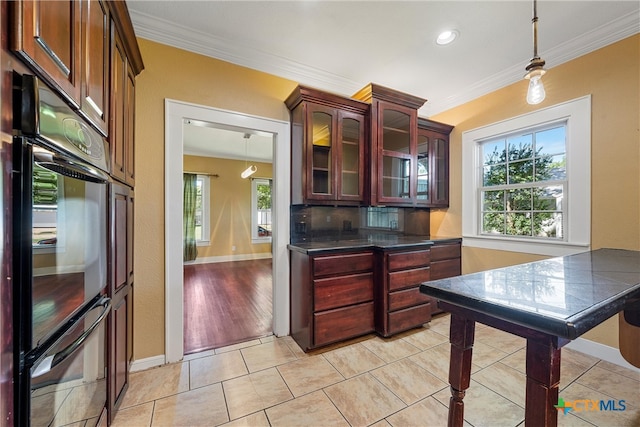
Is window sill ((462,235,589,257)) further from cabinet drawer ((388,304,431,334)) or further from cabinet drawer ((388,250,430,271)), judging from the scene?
cabinet drawer ((388,304,431,334))

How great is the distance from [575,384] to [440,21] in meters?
2.87

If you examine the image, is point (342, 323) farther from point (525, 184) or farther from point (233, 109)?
point (525, 184)

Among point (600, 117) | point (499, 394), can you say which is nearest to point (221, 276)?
point (499, 394)

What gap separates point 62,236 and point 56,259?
3.4 inches

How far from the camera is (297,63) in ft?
8.28

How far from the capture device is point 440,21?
200 cm

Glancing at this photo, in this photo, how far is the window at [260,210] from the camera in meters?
6.68

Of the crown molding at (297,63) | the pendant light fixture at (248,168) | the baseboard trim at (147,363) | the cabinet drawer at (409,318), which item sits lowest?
the baseboard trim at (147,363)

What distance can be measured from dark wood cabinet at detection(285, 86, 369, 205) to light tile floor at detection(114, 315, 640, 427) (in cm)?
140

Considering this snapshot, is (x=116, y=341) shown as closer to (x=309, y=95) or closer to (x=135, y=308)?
(x=135, y=308)

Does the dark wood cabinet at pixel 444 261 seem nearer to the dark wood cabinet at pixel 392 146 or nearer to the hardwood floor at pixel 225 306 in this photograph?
the dark wood cabinet at pixel 392 146

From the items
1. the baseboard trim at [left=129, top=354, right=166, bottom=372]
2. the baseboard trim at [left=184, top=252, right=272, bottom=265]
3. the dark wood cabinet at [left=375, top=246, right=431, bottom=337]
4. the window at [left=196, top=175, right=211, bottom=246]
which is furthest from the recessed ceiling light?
the baseboard trim at [left=184, top=252, right=272, bottom=265]

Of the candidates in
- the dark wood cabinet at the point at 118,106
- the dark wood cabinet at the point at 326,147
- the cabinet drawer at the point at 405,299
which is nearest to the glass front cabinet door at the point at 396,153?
the dark wood cabinet at the point at 326,147

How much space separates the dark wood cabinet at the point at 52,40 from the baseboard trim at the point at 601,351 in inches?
130
